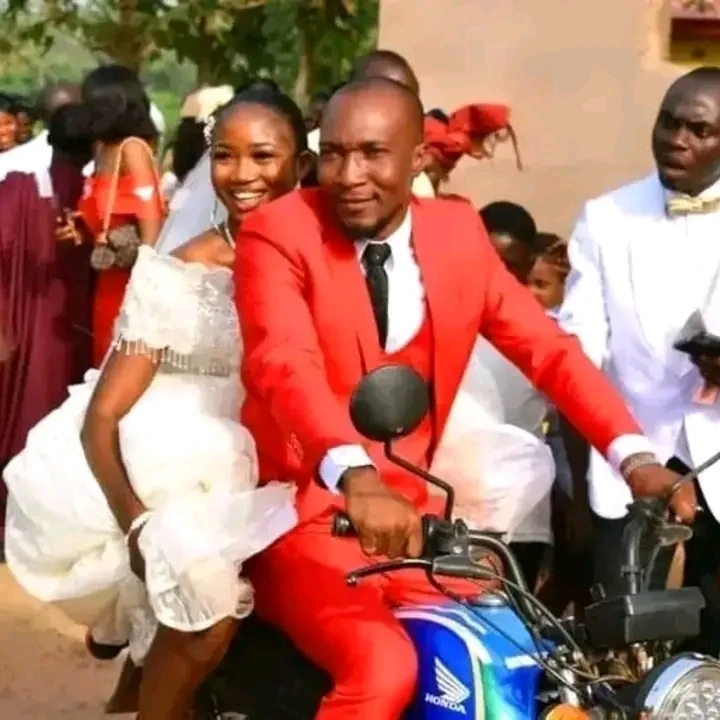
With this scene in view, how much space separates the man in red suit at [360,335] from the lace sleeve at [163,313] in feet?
0.86

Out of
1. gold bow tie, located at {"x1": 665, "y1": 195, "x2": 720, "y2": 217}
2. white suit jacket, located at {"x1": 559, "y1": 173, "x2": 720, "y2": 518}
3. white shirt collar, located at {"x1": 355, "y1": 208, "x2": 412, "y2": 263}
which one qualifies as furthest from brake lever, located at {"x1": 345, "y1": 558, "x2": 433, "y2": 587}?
gold bow tie, located at {"x1": 665, "y1": 195, "x2": 720, "y2": 217}

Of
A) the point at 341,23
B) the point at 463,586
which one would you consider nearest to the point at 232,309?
the point at 463,586

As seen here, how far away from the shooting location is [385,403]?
109 inches

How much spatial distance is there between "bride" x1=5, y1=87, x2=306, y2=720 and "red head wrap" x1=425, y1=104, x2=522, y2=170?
1.77 m

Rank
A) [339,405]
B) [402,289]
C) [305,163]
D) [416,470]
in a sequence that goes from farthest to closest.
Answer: [305,163], [402,289], [339,405], [416,470]

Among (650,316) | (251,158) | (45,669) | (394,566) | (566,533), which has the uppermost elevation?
(251,158)

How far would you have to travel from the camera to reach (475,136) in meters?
6.08

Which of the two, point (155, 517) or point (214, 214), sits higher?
point (214, 214)

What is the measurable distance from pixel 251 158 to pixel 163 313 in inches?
16.9

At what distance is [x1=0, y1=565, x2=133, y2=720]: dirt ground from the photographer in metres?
6.00

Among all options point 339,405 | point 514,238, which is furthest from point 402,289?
point 514,238

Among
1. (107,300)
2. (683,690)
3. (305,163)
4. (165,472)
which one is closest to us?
(683,690)

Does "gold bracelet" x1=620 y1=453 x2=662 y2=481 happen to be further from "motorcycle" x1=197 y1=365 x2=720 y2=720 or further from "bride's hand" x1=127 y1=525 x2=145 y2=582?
"bride's hand" x1=127 y1=525 x2=145 y2=582

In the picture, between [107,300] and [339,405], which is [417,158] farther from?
[107,300]
